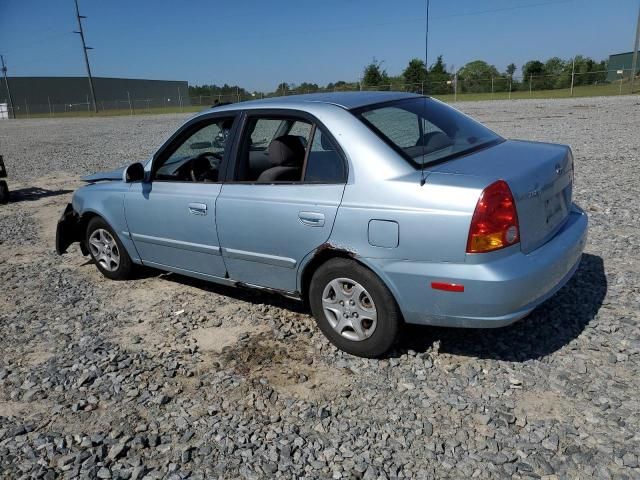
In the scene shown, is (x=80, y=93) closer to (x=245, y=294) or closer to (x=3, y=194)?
(x=3, y=194)

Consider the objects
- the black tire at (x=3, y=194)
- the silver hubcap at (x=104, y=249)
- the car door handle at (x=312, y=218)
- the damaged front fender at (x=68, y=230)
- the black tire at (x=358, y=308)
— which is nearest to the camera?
the black tire at (x=358, y=308)

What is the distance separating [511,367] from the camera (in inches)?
132

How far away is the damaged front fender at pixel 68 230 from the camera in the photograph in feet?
18.4

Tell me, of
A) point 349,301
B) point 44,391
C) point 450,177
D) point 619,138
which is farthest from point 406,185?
point 619,138

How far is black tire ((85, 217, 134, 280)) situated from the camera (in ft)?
17.1

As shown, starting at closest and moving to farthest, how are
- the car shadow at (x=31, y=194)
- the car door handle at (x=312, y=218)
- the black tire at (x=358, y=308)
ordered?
the black tire at (x=358, y=308) → the car door handle at (x=312, y=218) → the car shadow at (x=31, y=194)

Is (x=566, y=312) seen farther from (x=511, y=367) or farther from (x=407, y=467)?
(x=407, y=467)

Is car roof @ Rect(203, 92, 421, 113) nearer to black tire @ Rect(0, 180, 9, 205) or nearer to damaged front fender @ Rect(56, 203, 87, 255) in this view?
damaged front fender @ Rect(56, 203, 87, 255)

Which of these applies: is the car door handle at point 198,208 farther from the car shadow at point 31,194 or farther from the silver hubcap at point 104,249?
the car shadow at point 31,194

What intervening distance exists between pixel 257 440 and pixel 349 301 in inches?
42.1

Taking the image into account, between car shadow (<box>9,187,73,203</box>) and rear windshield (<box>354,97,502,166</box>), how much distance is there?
869cm

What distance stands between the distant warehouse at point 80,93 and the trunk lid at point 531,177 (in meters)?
64.3

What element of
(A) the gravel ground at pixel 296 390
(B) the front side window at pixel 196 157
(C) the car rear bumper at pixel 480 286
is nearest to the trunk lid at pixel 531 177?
(C) the car rear bumper at pixel 480 286

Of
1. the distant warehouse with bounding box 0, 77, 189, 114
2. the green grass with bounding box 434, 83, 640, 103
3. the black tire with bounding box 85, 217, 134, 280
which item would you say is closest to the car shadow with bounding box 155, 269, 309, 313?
the black tire with bounding box 85, 217, 134, 280
